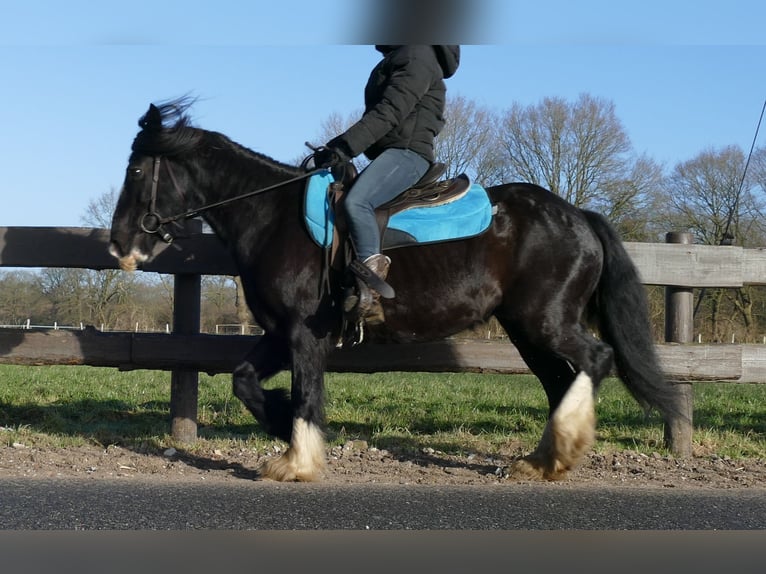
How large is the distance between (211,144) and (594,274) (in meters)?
3.05

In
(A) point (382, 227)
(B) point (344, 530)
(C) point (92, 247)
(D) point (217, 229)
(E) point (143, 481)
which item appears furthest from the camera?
(C) point (92, 247)

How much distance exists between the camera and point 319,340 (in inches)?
232

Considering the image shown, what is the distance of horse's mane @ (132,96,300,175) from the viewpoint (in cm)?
618

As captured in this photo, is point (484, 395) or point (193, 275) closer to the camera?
point (193, 275)

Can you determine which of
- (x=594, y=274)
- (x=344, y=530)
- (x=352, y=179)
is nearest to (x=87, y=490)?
(x=344, y=530)

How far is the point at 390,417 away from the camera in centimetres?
864

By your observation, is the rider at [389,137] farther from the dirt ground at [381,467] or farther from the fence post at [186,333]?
the fence post at [186,333]

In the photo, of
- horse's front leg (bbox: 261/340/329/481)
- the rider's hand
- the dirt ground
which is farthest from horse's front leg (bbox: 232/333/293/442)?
the rider's hand

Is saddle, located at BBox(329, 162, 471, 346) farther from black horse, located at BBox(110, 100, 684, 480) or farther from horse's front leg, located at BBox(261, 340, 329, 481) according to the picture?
horse's front leg, located at BBox(261, 340, 329, 481)

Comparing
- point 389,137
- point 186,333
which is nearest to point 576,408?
point 389,137

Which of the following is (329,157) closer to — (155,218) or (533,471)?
(155,218)

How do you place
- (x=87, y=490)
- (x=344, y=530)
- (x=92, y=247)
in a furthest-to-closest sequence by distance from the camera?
1. (x=92, y=247)
2. (x=87, y=490)
3. (x=344, y=530)

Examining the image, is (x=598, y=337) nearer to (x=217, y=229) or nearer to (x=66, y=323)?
(x=217, y=229)

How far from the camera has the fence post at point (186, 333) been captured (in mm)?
7223
